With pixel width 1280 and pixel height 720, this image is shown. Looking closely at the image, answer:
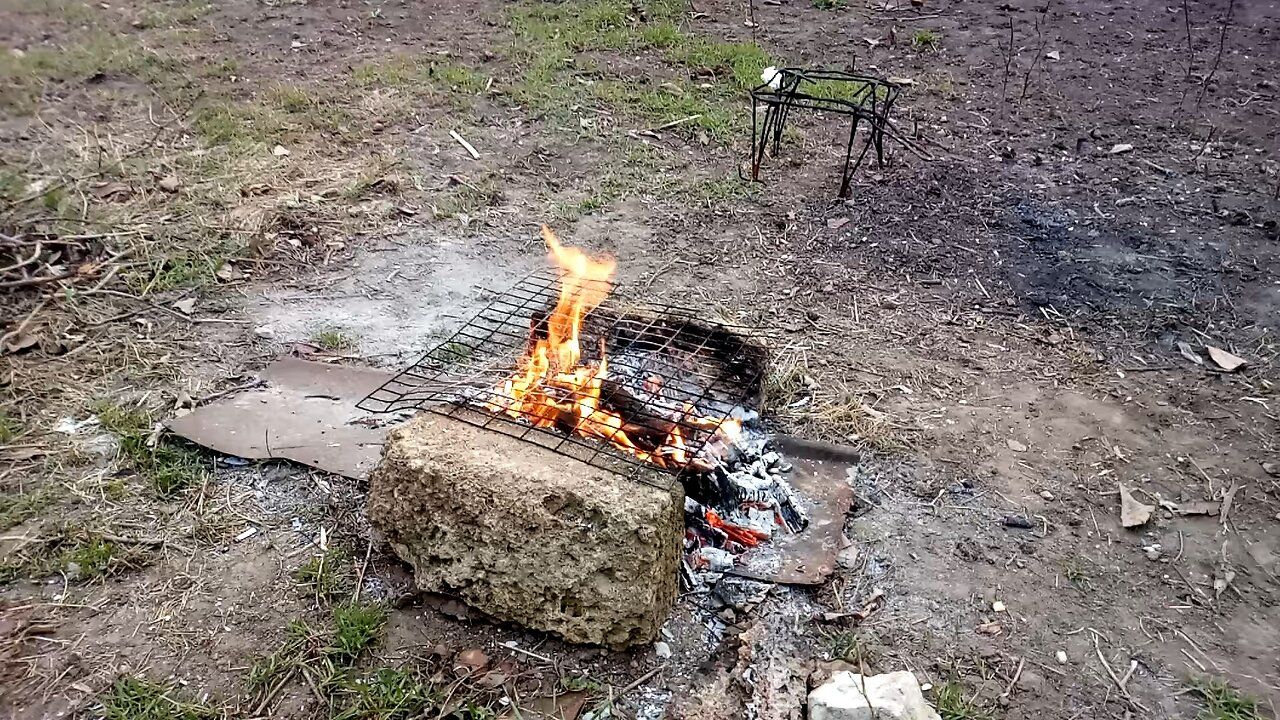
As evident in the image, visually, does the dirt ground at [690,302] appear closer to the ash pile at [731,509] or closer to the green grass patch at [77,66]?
the green grass patch at [77,66]

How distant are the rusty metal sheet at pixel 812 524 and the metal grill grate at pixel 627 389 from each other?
35cm

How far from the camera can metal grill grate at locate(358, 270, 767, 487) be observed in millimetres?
2992

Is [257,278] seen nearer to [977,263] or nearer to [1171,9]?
[977,263]

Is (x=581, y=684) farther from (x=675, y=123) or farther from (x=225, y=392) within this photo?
(x=675, y=123)

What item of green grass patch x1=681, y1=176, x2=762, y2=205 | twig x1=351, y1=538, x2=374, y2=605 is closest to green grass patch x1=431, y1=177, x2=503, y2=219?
green grass patch x1=681, y1=176, x2=762, y2=205

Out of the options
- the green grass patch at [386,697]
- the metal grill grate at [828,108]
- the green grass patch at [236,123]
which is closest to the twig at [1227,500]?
the metal grill grate at [828,108]

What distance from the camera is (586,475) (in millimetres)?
2738

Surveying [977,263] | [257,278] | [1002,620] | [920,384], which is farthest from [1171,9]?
[257,278]

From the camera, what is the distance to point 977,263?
5.14 m

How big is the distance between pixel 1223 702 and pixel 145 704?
133 inches

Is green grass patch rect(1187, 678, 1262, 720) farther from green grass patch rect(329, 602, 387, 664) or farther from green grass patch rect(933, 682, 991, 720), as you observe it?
green grass patch rect(329, 602, 387, 664)

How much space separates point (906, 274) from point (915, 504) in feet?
6.38

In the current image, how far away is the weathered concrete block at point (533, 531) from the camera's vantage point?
105 inches

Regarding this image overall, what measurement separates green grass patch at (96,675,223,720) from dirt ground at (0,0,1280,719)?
0.01m
